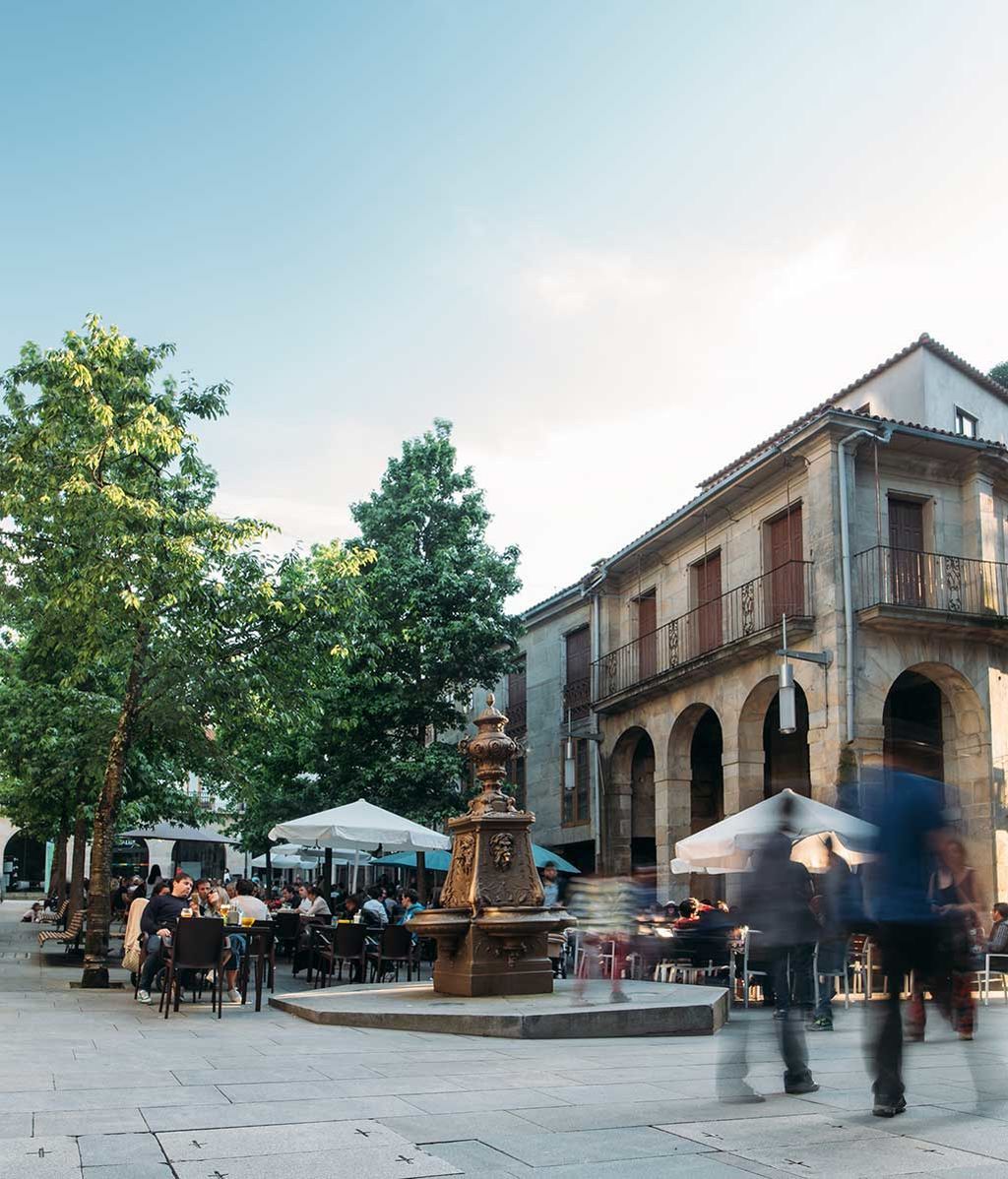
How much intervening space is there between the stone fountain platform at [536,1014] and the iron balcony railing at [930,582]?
30.0 feet

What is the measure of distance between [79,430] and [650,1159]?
12.3 metres

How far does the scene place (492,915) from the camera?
38.2 feet

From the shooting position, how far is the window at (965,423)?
23.0 meters

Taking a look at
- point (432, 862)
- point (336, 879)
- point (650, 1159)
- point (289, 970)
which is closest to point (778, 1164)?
point (650, 1159)

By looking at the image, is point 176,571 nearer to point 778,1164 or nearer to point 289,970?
point 289,970

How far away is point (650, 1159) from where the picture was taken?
5.13m

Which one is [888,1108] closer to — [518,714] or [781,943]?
[781,943]

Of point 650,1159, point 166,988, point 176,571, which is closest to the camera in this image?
point 650,1159

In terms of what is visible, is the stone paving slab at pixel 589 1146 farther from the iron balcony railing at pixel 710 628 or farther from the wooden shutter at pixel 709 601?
the wooden shutter at pixel 709 601

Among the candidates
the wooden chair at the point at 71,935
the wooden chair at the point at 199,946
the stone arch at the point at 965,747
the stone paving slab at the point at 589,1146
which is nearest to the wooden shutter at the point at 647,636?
the stone arch at the point at 965,747

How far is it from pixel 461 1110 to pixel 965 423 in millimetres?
20212

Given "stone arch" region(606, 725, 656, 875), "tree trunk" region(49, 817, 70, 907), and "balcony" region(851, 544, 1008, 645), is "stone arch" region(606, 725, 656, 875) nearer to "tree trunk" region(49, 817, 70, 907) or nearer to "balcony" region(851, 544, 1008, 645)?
"balcony" region(851, 544, 1008, 645)

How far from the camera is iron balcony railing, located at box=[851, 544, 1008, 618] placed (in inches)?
Result: 754

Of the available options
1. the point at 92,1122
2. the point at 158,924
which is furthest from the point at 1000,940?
the point at 92,1122
